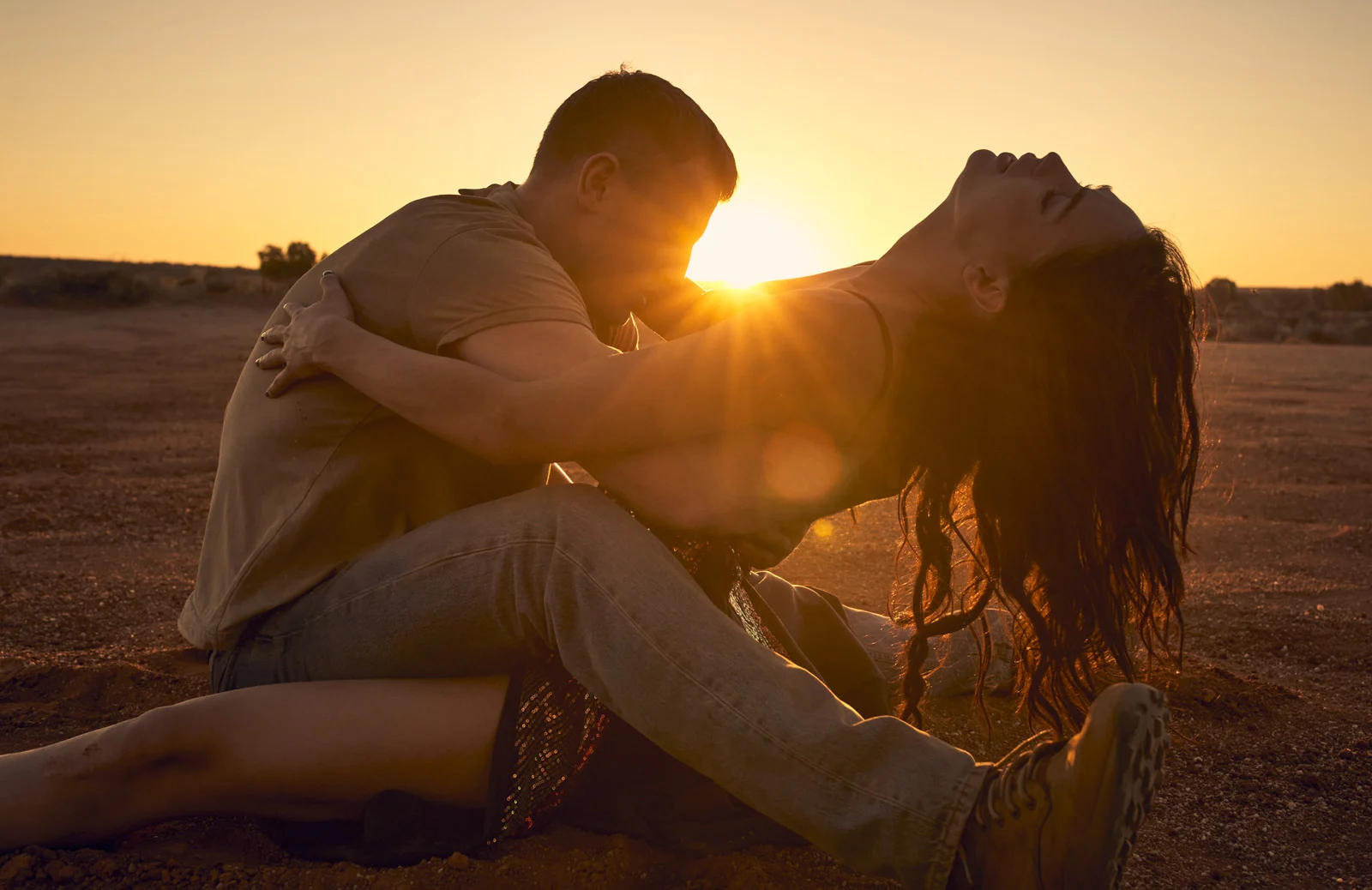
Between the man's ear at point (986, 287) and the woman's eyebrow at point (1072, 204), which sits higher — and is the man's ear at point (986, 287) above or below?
below

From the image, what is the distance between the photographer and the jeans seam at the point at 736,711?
1553 millimetres

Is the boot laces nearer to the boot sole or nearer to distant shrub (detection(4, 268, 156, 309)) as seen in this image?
the boot sole

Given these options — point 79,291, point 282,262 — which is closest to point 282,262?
point 282,262

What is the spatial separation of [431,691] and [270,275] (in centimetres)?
3102

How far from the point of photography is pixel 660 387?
1.80 metres

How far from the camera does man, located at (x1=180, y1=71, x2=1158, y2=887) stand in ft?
5.13

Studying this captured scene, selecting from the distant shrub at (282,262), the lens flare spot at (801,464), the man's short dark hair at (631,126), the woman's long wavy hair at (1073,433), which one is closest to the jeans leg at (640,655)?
the lens flare spot at (801,464)

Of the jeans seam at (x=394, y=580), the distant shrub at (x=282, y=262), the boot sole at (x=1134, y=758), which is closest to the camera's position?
the boot sole at (x=1134, y=758)

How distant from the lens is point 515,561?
5.80 feet

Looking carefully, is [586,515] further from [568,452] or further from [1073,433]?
[1073,433]

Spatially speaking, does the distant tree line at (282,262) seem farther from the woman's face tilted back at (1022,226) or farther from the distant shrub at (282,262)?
the woman's face tilted back at (1022,226)

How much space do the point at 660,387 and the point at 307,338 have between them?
2.26ft

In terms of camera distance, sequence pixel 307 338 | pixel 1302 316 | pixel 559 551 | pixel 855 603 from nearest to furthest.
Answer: pixel 559 551, pixel 307 338, pixel 855 603, pixel 1302 316

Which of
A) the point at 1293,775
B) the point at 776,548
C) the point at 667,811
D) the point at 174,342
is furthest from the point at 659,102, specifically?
the point at 174,342
